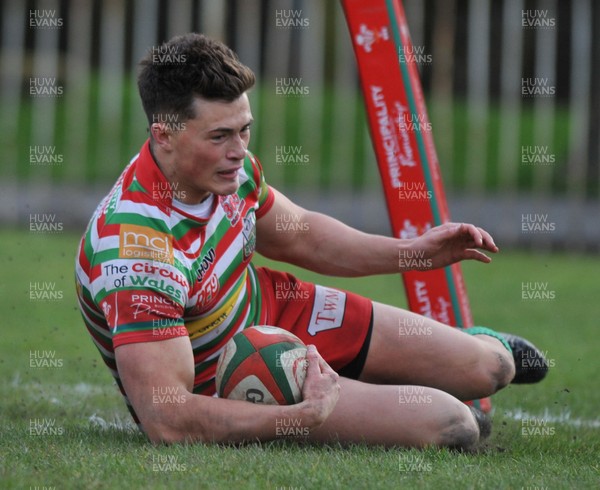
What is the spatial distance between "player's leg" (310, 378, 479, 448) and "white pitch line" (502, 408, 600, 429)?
4.41 feet

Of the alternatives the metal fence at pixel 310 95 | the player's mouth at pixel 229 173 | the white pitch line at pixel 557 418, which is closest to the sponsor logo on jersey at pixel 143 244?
the player's mouth at pixel 229 173

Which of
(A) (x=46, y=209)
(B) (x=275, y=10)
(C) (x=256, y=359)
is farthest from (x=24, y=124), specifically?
(C) (x=256, y=359)

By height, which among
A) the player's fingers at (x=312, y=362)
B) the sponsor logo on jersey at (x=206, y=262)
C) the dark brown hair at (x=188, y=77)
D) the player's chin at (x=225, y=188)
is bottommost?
the player's fingers at (x=312, y=362)

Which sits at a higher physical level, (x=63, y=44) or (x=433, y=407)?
(x=63, y=44)

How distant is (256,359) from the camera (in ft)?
17.5

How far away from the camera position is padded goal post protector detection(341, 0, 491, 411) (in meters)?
7.01

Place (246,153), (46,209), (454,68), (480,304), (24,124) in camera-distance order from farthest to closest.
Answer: (454,68)
(24,124)
(46,209)
(480,304)
(246,153)

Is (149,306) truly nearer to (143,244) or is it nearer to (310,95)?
(143,244)

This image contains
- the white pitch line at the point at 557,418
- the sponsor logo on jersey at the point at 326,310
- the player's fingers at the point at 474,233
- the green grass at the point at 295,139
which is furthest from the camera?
the green grass at the point at 295,139

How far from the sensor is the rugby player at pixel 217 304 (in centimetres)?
513

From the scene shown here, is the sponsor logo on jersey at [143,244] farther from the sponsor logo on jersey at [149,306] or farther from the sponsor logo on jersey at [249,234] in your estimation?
the sponsor logo on jersey at [249,234]

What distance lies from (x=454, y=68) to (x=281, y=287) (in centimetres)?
1746

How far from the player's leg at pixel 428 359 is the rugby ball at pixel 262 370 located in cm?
88

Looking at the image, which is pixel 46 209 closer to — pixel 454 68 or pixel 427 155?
pixel 454 68
